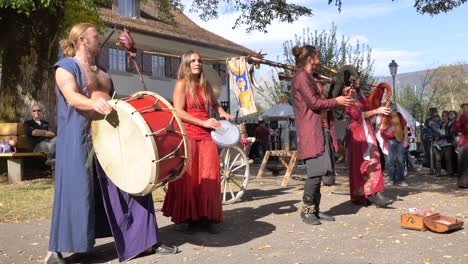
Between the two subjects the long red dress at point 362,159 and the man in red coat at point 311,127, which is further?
the long red dress at point 362,159

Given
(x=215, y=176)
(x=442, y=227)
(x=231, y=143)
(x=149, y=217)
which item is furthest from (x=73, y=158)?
(x=442, y=227)

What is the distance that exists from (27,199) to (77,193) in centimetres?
467

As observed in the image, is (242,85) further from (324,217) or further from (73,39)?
(73,39)

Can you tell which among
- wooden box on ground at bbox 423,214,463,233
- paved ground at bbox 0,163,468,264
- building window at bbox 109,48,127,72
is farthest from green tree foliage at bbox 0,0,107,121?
building window at bbox 109,48,127,72

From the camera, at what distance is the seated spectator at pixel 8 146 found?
1120 cm

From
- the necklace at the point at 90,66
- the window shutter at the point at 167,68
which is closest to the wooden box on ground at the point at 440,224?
the necklace at the point at 90,66

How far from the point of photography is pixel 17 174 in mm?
11102

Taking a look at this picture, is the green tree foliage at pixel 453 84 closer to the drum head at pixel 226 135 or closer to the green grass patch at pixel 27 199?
the green grass patch at pixel 27 199

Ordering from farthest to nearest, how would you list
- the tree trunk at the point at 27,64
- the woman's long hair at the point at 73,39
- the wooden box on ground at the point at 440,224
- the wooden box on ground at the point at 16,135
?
the tree trunk at the point at 27,64
the wooden box on ground at the point at 16,135
the wooden box on ground at the point at 440,224
the woman's long hair at the point at 73,39

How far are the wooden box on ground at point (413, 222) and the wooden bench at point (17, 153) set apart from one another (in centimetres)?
820

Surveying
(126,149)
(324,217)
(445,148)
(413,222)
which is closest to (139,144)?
(126,149)

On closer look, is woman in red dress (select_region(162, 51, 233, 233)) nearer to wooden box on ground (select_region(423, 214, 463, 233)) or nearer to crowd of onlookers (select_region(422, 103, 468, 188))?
wooden box on ground (select_region(423, 214, 463, 233))

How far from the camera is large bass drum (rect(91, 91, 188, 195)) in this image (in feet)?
12.8

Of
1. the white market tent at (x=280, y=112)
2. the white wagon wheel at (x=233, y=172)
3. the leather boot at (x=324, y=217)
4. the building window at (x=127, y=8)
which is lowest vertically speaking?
the leather boot at (x=324, y=217)
